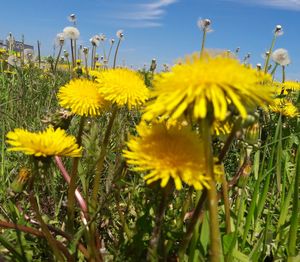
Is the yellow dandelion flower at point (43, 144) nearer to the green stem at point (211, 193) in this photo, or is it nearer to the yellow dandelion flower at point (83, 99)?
the yellow dandelion flower at point (83, 99)

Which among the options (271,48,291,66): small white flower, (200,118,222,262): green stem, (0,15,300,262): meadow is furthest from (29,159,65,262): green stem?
(271,48,291,66): small white flower

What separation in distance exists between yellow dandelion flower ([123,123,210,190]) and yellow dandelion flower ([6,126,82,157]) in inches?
11.3

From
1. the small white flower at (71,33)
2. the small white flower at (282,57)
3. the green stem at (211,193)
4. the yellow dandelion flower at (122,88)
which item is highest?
the small white flower at (71,33)

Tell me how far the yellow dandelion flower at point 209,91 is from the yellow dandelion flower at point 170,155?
111mm

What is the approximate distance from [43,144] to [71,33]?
2919 mm

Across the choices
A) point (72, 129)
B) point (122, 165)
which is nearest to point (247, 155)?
point (122, 165)

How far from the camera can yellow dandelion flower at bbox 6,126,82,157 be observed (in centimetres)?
122

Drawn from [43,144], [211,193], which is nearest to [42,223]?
[43,144]

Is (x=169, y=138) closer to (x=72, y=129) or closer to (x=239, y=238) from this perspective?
(x=239, y=238)

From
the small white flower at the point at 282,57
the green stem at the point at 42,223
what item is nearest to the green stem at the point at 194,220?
the green stem at the point at 42,223

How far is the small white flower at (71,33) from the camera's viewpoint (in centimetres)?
394

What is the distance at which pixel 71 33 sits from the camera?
399cm

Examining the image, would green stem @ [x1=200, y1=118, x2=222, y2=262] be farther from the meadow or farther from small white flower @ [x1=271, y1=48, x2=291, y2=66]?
small white flower @ [x1=271, y1=48, x2=291, y2=66]

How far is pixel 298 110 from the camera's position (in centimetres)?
331
